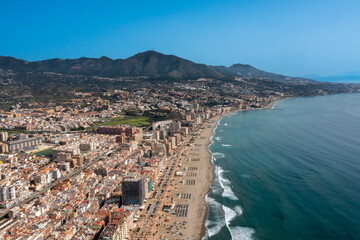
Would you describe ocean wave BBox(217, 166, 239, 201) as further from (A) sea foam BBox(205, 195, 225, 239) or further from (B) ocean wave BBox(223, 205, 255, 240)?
(B) ocean wave BBox(223, 205, 255, 240)

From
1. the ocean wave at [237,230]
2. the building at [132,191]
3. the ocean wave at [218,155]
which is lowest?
the ocean wave at [237,230]

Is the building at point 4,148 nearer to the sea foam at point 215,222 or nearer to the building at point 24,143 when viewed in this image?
the building at point 24,143

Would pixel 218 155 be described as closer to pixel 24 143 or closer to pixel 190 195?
pixel 190 195

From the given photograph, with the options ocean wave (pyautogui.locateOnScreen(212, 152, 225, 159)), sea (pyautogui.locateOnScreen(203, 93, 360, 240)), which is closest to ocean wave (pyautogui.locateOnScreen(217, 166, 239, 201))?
sea (pyautogui.locateOnScreen(203, 93, 360, 240))

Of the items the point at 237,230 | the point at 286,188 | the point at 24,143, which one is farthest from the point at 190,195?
the point at 24,143

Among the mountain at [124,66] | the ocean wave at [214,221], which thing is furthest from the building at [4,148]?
the mountain at [124,66]

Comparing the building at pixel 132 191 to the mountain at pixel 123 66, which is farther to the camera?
the mountain at pixel 123 66
